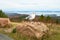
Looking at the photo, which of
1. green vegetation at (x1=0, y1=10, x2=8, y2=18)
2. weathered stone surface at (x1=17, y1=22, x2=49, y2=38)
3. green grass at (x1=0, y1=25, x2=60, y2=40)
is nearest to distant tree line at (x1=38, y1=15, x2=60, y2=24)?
green grass at (x1=0, y1=25, x2=60, y2=40)

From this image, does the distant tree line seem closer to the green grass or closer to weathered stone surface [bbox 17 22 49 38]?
the green grass

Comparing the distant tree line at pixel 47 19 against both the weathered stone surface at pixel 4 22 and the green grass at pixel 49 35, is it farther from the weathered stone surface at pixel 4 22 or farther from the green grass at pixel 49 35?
the weathered stone surface at pixel 4 22

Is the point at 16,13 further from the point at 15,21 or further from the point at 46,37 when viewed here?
the point at 46,37

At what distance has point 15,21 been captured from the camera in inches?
213

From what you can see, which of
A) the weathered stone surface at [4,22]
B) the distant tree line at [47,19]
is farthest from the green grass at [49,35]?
the weathered stone surface at [4,22]

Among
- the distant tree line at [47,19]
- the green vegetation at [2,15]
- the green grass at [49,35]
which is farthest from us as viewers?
the green vegetation at [2,15]

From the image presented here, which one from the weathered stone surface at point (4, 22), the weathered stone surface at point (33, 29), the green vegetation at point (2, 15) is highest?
the green vegetation at point (2, 15)

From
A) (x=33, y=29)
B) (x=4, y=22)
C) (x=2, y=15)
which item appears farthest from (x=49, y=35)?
(x=2, y=15)

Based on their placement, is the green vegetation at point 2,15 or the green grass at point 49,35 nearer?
the green grass at point 49,35

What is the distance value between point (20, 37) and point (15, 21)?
3.56 feet

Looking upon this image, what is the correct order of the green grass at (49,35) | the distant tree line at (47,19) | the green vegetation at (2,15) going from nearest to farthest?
the green grass at (49,35)
the distant tree line at (47,19)
the green vegetation at (2,15)

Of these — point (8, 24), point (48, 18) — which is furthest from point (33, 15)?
point (8, 24)

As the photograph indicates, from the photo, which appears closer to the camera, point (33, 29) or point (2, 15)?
point (33, 29)

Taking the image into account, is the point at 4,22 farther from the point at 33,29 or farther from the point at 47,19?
the point at 47,19
